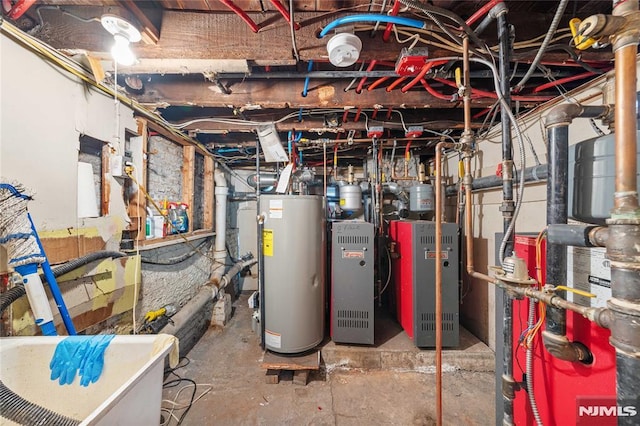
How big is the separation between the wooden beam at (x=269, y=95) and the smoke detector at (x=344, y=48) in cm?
48

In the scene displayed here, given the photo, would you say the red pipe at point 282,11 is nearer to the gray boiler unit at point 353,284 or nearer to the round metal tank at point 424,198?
the gray boiler unit at point 353,284

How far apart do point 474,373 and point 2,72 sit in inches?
128

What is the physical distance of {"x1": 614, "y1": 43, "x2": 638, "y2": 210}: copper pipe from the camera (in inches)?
18.6

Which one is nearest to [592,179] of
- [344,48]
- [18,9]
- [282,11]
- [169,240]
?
[344,48]

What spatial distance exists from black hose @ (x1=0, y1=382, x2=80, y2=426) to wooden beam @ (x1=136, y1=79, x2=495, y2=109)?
1.62 metres

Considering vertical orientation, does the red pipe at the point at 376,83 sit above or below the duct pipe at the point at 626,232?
above

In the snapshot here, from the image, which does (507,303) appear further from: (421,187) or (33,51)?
(33,51)

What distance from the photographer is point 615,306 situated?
0.48 meters

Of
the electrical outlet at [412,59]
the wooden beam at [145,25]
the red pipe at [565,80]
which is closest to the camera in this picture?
the wooden beam at [145,25]

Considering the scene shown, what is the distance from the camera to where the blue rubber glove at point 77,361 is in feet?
2.77

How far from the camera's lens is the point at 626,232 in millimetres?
475

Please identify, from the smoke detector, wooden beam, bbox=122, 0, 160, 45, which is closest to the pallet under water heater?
the smoke detector

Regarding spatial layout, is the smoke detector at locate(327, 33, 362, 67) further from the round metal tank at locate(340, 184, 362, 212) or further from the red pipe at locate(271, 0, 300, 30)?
the round metal tank at locate(340, 184, 362, 212)

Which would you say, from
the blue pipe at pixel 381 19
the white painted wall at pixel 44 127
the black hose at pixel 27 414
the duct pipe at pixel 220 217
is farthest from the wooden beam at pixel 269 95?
the black hose at pixel 27 414
